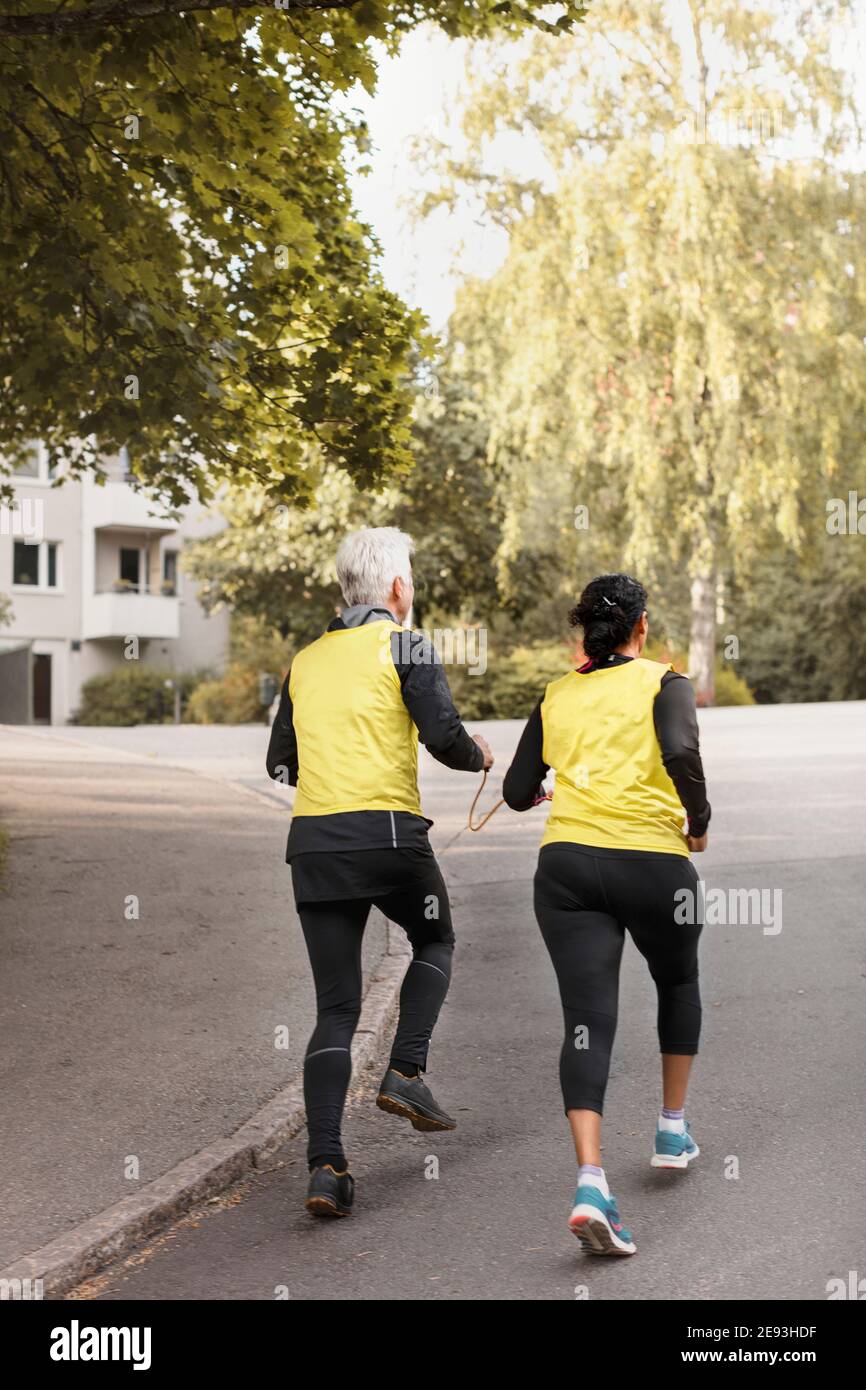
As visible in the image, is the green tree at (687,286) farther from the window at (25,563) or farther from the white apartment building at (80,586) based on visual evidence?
the window at (25,563)

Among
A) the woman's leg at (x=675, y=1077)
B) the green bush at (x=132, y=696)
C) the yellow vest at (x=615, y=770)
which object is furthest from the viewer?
the green bush at (x=132, y=696)

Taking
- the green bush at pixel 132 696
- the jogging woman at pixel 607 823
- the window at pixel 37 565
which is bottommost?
the green bush at pixel 132 696

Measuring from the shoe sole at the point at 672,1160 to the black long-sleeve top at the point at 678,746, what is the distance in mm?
1114

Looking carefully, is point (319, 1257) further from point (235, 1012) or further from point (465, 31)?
point (465, 31)

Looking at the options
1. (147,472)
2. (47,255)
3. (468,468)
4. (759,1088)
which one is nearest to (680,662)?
(468,468)

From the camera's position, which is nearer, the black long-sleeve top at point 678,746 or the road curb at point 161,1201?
the road curb at point 161,1201

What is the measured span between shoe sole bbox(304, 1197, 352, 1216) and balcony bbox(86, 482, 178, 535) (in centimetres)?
3881

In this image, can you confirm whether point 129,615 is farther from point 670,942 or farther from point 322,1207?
point 670,942

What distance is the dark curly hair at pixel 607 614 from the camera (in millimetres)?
4816

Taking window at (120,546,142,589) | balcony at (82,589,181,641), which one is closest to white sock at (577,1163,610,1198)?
balcony at (82,589,181,641)

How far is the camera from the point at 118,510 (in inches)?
1697

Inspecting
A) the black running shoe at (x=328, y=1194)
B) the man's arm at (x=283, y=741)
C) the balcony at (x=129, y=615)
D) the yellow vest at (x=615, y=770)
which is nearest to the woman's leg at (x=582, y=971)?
the yellow vest at (x=615, y=770)

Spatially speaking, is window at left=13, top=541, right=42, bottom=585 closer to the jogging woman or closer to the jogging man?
the jogging man

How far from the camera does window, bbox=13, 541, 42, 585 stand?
1688 inches
